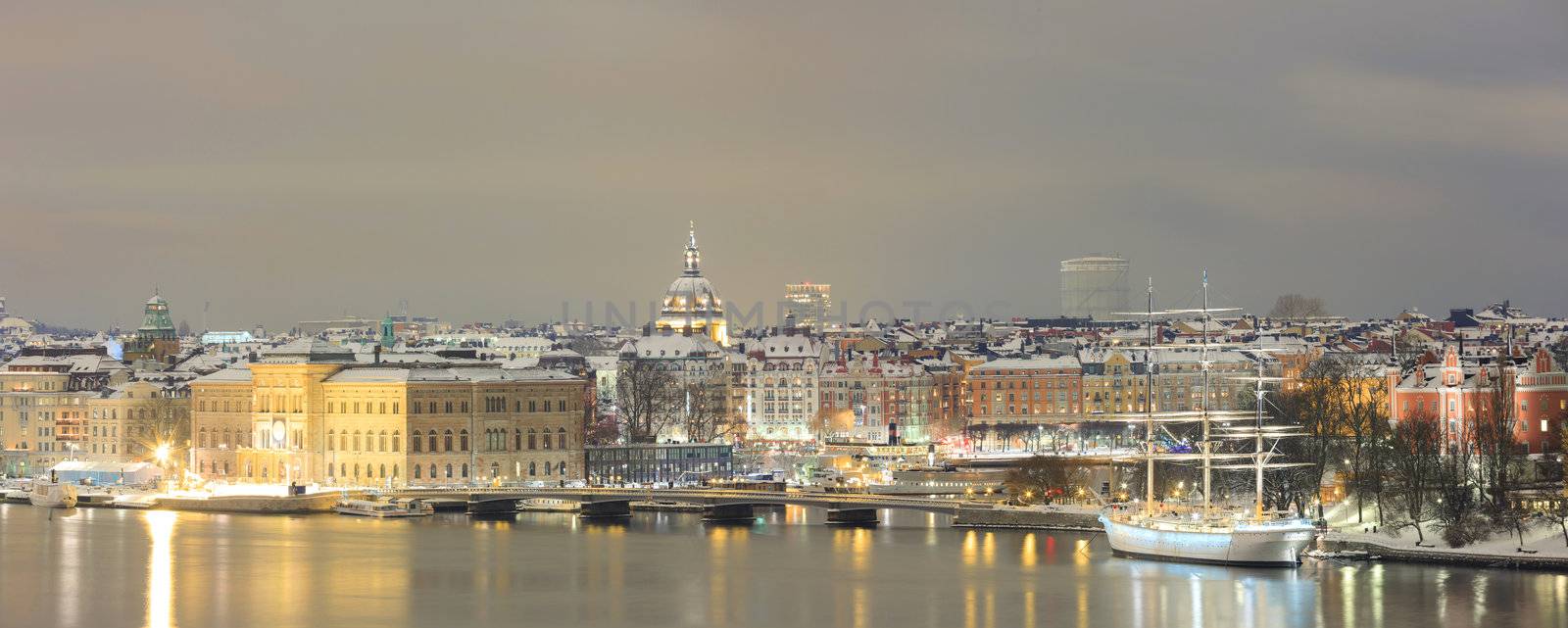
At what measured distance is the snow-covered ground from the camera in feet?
178

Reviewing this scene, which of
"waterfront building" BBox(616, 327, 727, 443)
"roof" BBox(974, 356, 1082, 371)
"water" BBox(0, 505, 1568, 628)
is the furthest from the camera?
"roof" BBox(974, 356, 1082, 371)

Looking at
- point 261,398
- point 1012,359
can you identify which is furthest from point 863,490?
point 1012,359

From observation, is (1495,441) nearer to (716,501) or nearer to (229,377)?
(716,501)

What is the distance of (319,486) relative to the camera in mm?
80000

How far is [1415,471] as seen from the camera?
2274 inches

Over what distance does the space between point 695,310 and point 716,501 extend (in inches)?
3080

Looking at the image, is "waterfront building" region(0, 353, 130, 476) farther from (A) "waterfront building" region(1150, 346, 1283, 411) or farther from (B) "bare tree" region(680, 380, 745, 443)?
(A) "waterfront building" region(1150, 346, 1283, 411)

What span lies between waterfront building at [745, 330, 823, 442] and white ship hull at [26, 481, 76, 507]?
37.1m

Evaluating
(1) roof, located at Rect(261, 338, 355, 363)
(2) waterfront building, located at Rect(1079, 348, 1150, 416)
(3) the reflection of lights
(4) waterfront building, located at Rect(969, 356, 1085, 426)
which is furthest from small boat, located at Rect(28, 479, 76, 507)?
(2) waterfront building, located at Rect(1079, 348, 1150, 416)

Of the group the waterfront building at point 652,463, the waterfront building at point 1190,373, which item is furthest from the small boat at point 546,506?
the waterfront building at point 1190,373

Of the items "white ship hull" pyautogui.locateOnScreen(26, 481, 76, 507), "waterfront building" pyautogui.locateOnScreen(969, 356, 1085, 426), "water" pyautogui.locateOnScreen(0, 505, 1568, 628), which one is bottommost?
"water" pyautogui.locateOnScreen(0, 505, 1568, 628)

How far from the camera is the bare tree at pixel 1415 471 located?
5741 centimetres

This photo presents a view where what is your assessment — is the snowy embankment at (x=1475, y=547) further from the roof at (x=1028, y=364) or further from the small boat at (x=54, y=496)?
the roof at (x=1028, y=364)

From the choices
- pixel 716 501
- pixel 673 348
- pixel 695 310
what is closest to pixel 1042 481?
pixel 716 501
